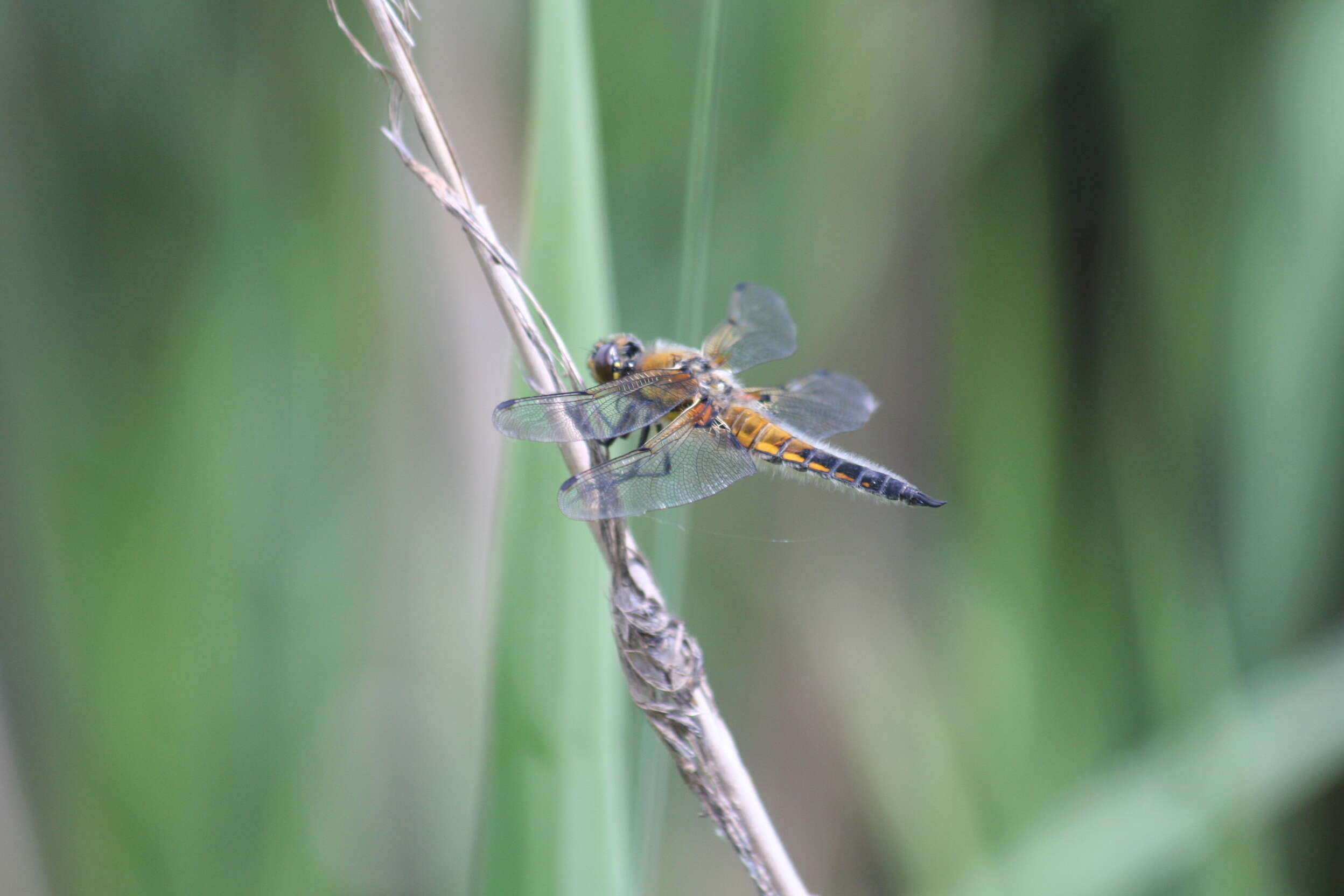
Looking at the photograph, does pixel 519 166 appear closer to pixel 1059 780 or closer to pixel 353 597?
pixel 353 597

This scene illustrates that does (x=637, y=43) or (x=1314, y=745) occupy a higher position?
(x=637, y=43)

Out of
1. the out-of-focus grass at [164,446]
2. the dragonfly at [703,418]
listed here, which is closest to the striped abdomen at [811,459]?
the dragonfly at [703,418]

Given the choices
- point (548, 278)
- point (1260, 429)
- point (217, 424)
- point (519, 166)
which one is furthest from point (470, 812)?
point (1260, 429)

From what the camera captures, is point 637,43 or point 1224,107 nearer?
point 637,43

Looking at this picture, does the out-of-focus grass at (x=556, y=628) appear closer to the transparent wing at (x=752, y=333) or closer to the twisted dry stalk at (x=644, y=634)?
the twisted dry stalk at (x=644, y=634)

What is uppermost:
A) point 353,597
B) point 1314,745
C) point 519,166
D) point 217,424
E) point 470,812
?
point 519,166

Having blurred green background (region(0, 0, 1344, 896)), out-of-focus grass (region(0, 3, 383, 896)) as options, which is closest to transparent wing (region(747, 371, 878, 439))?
blurred green background (region(0, 0, 1344, 896))

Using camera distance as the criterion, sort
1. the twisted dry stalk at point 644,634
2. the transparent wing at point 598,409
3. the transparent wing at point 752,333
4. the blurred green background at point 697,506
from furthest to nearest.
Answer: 1. the transparent wing at point 752,333
2. the blurred green background at point 697,506
3. the transparent wing at point 598,409
4. the twisted dry stalk at point 644,634
